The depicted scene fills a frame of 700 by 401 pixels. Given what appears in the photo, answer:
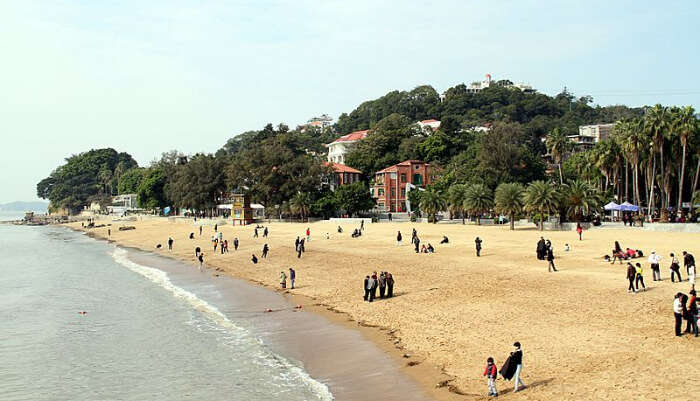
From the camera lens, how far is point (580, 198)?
53.2m

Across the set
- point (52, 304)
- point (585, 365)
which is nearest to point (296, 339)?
point (585, 365)

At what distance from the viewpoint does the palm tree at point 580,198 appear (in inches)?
2090

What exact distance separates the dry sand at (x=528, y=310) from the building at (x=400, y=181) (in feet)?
177

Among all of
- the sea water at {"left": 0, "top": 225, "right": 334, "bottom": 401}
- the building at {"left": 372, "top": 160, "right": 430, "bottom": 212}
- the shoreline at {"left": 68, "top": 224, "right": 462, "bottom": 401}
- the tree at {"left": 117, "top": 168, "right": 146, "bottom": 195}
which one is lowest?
the sea water at {"left": 0, "top": 225, "right": 334, "bottom": 401}

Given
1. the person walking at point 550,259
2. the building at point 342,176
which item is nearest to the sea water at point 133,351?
the person walking at point 550,259

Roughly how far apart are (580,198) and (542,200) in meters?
3.94

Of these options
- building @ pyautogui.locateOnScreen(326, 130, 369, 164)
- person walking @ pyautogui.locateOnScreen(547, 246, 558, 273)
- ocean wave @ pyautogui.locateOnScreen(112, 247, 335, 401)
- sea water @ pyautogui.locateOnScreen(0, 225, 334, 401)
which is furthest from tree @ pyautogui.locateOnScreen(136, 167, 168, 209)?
person walking @ pyautogui.locateOnScreen(547, 246, 558, 273)

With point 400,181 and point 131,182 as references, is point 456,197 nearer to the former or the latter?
point 400,181

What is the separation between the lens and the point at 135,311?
2895cm

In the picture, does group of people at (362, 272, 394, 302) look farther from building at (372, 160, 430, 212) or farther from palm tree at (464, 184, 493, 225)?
building at (372, 160, 430, 212)

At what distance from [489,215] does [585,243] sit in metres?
35.3

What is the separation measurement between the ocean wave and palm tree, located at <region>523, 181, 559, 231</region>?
32921mm

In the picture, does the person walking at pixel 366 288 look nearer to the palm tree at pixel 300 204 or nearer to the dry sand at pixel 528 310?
the dry sand at pixel 528 310

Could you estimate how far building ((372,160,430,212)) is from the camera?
100312 mm
